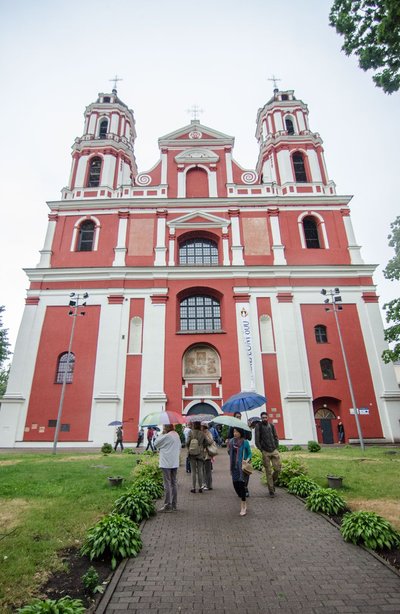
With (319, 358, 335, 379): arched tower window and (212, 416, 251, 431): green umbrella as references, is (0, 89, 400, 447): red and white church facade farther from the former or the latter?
(212, 416, 251, 431): green umbrella

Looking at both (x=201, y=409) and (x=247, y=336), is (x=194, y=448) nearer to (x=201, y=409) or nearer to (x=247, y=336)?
(x=201, y=409)

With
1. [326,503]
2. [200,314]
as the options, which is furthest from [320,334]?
[326,503]

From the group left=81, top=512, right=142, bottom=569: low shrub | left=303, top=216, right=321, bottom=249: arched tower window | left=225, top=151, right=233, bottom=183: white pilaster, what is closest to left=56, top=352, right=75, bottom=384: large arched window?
left=81, top=512, right=142, bottom=569: low shrub

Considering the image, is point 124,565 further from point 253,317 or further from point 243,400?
point 253,317

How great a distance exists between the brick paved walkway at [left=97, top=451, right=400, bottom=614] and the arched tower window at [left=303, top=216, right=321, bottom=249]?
73.5 feet

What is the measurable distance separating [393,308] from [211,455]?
12844 millimetres

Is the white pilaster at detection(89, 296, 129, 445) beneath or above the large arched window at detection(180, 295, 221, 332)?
beneath

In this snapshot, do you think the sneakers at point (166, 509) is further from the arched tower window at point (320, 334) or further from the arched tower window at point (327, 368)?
the arched tower window at point (320, 334)

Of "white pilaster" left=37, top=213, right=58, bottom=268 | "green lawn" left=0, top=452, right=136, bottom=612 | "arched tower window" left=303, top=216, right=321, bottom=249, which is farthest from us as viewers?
"arched tower window" left=303, top=216, right=321, bottom=249

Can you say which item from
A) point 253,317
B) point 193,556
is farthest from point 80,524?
point 253,317

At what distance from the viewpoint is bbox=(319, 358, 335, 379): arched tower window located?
71.9 feet

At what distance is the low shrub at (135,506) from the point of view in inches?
255

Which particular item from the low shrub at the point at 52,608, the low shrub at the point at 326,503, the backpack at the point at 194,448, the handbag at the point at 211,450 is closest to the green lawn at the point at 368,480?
the low shrub at the point at 326,503

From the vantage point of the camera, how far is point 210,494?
882cm
